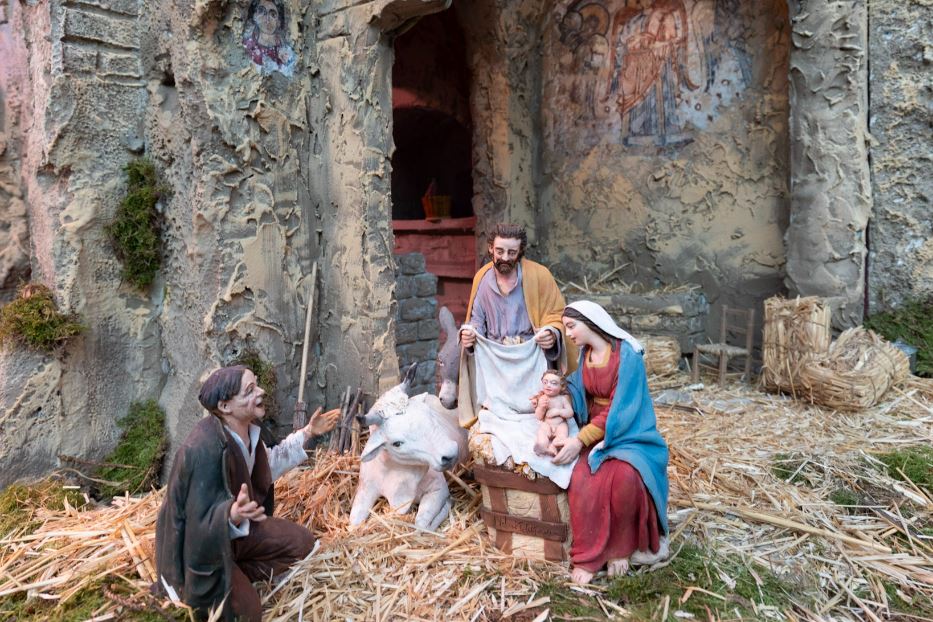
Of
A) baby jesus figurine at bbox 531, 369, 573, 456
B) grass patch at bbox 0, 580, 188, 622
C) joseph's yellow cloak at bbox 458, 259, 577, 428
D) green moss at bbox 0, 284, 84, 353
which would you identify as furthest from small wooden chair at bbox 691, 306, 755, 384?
green moss at bbox 0, 284, 84, 353

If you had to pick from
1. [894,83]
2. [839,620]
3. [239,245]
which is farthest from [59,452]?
[894,83]

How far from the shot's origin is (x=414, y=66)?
9188mm

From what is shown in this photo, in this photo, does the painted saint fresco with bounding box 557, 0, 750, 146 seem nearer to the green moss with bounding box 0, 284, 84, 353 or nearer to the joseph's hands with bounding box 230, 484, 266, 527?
the green moss with bounding box 0, 284, 84, 353

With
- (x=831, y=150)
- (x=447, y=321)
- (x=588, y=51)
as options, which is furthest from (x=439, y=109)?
(x=447, y=321)

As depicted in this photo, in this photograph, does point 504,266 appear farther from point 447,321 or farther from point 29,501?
point 29,501

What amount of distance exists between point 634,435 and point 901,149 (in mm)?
4893

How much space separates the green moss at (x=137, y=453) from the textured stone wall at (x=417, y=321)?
6.83ft

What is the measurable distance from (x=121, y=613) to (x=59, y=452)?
6.74 ft

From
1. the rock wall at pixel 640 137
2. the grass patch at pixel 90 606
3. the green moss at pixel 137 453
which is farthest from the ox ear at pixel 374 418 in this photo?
the rock wall at pixel 640 137

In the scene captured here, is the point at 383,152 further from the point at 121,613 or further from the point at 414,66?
the point at 414,66

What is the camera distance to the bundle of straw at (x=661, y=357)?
650cm

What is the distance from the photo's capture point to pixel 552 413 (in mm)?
3143

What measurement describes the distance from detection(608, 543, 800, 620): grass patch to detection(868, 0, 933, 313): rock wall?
4.30m

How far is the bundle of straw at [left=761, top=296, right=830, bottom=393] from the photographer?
551 cm
